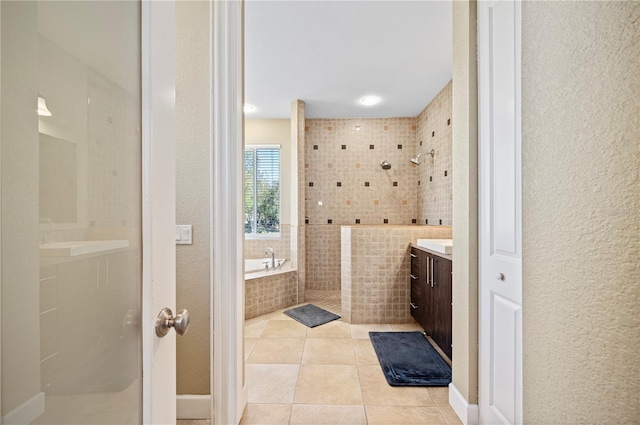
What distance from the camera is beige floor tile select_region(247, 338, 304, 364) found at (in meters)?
2.25

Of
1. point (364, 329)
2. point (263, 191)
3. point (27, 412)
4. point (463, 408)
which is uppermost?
point (263, 191)

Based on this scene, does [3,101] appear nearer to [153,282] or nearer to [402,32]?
[153,282]

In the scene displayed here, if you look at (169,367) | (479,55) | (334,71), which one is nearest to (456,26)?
(479,55)

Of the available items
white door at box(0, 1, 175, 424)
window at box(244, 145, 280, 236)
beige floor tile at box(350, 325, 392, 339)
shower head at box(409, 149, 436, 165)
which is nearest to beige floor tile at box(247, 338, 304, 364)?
beige floor tile at box(350, 325, 392, 339)

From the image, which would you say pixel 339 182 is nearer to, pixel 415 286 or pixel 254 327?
pixel 415 286

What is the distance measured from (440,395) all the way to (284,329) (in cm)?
156

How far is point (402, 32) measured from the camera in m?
2.39

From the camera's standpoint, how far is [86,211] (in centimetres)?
47

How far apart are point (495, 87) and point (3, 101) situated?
165cm

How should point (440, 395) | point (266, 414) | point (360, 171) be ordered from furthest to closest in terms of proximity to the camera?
1. point (360, 171)
2. point (440, 395)
3. point (266, 414)

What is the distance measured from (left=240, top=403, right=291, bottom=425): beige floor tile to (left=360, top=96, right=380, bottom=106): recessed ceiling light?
3484 millimetres

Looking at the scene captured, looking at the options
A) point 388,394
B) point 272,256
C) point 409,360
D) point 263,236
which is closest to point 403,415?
point 388,394

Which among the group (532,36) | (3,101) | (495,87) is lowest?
(3,101)

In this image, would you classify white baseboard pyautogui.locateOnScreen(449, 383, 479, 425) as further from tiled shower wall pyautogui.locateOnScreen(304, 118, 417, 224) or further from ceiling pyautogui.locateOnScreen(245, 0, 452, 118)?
tiled shower wall pyautogui.locateOnScreen(304, 118, 417, 224)
